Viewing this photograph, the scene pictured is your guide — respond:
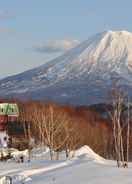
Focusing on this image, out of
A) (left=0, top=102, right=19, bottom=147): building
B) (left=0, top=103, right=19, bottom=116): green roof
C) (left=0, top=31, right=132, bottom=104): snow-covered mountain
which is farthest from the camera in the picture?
(left=0, top=31, right=132, bottom=104): snow-covered mountain

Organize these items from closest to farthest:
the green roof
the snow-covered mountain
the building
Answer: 1. the building
2. the green roof
3. the snow-covered mountain

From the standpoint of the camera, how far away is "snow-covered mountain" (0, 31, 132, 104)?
112 m

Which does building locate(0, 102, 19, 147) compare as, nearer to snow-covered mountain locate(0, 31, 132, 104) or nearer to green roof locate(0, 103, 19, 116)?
green roof locate(0, 103, 19, 116)

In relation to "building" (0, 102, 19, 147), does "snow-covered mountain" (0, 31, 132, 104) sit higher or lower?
higher

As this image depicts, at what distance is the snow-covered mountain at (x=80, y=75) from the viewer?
369ft

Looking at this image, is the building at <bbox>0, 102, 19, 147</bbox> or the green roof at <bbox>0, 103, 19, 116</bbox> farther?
the green roof at <bbox>0, 103, 19, 116</bbox>

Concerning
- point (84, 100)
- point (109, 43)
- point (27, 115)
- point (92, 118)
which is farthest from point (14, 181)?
point (109, 43)

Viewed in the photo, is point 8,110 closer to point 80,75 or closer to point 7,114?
point 7,114

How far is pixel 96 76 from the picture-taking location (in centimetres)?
11669

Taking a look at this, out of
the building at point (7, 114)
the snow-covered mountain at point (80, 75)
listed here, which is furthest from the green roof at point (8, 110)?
the snow-covered mountain at point (80, 75)

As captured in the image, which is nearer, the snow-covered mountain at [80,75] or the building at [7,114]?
the building at [7,114]

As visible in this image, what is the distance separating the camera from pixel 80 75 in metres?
115

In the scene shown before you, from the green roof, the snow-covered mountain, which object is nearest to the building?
the green roof

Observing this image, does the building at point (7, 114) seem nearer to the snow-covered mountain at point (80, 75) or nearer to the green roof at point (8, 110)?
the green roof at point (8, 110)
